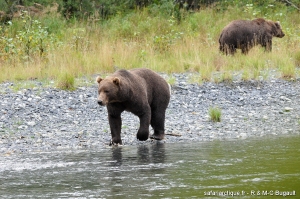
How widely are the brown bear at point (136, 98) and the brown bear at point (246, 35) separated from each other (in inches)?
319

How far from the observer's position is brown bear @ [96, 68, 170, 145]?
8727mm

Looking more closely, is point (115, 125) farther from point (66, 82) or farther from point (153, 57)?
point (153, 57)

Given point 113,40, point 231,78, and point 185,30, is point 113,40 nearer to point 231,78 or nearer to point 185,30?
point 185,30

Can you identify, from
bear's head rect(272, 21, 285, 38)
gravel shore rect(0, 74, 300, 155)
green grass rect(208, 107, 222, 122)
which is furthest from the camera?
bear's head rect(272, 21, 285, 38)

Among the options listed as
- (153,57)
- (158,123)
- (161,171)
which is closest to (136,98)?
(158,123)

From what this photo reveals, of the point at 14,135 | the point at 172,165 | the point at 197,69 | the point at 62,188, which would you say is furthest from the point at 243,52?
the point at 62,188

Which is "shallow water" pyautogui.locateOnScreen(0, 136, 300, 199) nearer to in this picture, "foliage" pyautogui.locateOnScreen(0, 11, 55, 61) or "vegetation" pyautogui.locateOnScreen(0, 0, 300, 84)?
"vegetation" pyautogui.locateOnScreen(0, 0, 300, 84)

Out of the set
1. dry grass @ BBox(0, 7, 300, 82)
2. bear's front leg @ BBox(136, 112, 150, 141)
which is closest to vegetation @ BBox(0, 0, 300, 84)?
dry grass @ BBox(0, 7, 300, 82)

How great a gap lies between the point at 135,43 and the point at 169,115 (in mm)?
6973

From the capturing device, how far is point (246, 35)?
1809 cm

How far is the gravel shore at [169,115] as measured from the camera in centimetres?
991

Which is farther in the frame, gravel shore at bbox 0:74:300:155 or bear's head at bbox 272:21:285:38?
bear's head at bbox 272:21:285:38

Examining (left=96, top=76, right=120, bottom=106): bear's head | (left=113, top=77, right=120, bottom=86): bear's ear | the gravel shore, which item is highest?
(left=113, top=77, right=120, bottom=86): bear's ear

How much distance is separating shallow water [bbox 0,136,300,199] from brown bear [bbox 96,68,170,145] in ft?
1.06
